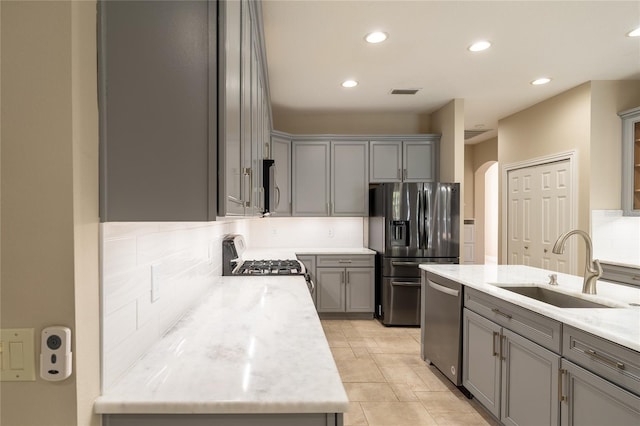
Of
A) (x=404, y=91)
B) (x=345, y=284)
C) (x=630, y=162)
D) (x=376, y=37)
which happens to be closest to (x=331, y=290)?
(x=345, y=284)

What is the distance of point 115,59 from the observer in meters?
0.92

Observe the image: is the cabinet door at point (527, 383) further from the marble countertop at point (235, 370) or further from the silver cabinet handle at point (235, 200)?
the silver cabinet handle at point (235, 200)

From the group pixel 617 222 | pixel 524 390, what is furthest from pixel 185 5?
pixel 617 222

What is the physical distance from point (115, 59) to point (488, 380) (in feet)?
8.56

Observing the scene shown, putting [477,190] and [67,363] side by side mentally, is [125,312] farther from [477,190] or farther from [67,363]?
[477,190]

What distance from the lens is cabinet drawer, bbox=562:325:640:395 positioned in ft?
4.40

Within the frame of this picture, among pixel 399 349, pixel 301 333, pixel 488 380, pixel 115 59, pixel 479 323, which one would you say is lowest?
pixel 399 349

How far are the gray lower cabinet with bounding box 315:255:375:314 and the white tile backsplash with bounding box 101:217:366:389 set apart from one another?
239 centimetres

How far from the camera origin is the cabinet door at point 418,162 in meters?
4.95

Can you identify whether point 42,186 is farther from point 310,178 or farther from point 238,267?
point 310,178

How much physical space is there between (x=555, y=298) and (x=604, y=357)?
0.90 metres

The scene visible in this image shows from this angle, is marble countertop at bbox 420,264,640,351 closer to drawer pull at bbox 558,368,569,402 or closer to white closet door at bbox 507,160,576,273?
drawer pull at bbox 558,368,569,402

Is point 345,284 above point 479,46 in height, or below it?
A: below

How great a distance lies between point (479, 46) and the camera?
306 centimetres
